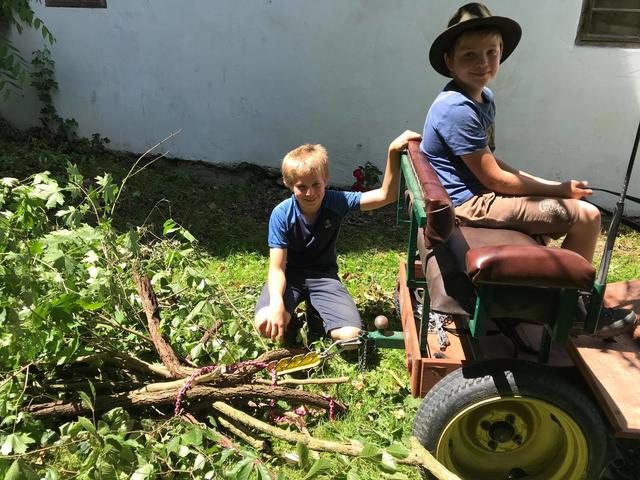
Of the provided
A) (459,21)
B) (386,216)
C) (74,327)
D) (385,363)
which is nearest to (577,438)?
(385,363)

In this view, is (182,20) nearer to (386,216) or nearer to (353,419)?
(386,216)

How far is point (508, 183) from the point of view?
2.52 metres

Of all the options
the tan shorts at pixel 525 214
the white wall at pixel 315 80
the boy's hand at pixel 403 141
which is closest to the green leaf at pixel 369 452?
the tan shorts at pixel 525 214

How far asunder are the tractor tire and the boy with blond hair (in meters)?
1.02

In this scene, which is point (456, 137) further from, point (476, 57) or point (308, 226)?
point (308, 226)

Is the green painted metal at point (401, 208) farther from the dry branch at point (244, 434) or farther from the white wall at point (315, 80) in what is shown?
the white wall at point (315, 80)

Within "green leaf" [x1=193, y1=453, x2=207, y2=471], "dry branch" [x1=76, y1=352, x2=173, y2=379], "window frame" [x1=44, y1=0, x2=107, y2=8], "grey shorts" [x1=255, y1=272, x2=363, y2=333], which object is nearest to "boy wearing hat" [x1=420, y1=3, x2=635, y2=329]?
"grey shorts" [x1=255, y1=272, x2=363, y2=333]

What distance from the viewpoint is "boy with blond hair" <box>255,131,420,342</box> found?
306cm

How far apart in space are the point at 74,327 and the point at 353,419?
140 centimetres

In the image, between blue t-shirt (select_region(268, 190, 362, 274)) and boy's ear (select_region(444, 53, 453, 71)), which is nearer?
boy's ear (select_region(444, 53, 453, 71))

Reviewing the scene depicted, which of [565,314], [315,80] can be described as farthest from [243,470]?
[315,80]

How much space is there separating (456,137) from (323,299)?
1305 mm

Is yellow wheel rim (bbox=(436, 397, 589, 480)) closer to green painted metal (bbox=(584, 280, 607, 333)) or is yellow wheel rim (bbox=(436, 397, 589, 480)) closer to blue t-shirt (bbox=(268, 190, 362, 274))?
green painted metal (bbox=(584, 280, 607, 333))

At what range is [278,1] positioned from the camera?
5527 millimetres
